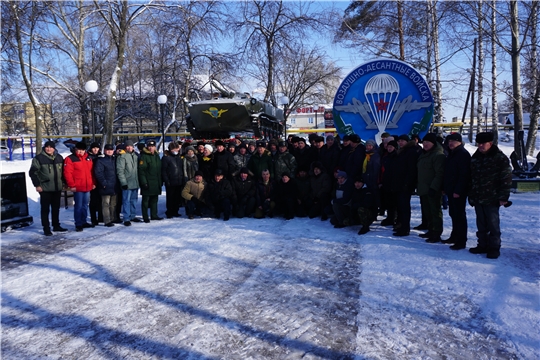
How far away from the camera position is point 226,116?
1208 centimetres

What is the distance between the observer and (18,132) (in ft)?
151

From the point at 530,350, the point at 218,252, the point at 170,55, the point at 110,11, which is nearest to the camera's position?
the point at 530,350

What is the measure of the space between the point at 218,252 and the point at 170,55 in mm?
19965

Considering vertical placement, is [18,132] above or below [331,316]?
above

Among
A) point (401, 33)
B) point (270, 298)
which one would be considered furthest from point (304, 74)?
point (270, 298)

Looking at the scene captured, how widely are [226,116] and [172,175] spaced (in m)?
4.09

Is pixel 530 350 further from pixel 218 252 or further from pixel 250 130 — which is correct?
pixel 250 130

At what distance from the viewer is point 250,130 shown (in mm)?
12953

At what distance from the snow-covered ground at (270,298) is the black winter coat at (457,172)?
34.0 inches

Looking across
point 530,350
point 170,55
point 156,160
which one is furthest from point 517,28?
point 170,55

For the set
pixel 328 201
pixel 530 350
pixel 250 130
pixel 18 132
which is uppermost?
pixel 18 132

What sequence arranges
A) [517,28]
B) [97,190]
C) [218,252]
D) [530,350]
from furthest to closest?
[517,28]
[97,190]
[218,252]
[530,350]

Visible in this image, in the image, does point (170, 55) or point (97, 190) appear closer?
point (97, 190)

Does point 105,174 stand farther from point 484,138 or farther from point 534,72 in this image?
point 534,72
